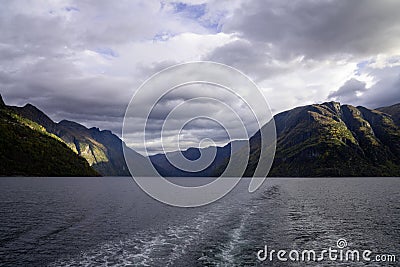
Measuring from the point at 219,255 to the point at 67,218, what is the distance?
3938cm

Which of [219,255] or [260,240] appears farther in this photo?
[260,240]

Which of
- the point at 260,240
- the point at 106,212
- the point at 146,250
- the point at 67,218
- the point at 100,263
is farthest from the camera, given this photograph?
the point at 106,212

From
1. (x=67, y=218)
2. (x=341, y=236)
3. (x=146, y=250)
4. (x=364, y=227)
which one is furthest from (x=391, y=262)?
(x=67, y=218)

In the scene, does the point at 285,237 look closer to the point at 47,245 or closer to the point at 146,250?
the point at 146,250

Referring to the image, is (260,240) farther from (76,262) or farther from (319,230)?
(76,262)

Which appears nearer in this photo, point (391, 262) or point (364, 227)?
point (391, 262)

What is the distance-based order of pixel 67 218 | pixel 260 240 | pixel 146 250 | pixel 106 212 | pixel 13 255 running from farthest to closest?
1. pixel 106 212
2. pixel 67 218
3. pixel 260 240
4. pixel 146 250
5. pixel 13 255

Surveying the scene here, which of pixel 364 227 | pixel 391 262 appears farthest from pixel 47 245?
pixel 364 227

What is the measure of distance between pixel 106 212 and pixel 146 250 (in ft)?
127

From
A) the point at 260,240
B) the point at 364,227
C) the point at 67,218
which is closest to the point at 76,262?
the point at 260,240

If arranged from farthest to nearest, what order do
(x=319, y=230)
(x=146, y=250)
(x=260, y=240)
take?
(x=319, y=230), (x=260, y=240), (x=146, y=250)

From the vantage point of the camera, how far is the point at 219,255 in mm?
37500

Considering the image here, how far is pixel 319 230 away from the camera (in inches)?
2132

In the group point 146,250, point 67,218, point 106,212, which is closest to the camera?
point 146,250
